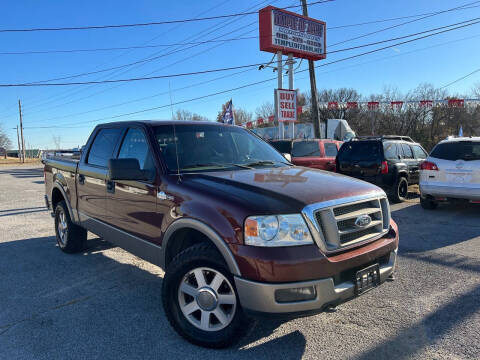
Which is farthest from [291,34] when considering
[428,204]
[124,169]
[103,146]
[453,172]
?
[124,169]

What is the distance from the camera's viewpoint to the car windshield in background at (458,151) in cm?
761

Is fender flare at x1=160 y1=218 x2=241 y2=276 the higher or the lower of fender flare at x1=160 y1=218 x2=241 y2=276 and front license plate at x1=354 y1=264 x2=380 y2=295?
the higher

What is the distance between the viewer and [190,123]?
4.02 m

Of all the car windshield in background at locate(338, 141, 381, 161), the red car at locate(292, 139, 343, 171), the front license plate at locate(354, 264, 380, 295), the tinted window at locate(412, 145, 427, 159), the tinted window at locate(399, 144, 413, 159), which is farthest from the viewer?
the tinted window at locate(412, 145, 427, 159)

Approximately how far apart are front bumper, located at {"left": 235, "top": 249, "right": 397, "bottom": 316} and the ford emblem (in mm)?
553

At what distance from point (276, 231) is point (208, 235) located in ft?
1.74

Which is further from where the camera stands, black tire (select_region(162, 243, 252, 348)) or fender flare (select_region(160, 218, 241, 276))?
black tire (select_region(162, 243, 252, 348))

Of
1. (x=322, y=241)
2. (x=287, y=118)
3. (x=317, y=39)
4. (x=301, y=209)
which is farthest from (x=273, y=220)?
(x=317, y=39)

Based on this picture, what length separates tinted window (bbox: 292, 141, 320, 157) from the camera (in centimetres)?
1079

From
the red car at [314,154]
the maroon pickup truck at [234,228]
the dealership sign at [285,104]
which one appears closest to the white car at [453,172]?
the red car at [314,154]

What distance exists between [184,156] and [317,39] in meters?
16.0

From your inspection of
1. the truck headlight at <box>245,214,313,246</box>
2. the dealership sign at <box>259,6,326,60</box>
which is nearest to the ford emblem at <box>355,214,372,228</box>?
the truck headlight at <box>245,214,313,246</box>

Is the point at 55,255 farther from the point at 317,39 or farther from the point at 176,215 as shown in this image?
the point at 317,39

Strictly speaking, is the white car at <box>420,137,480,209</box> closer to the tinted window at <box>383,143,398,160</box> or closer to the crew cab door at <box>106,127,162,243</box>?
the tinted window at <box>383,143,398,160</box>
